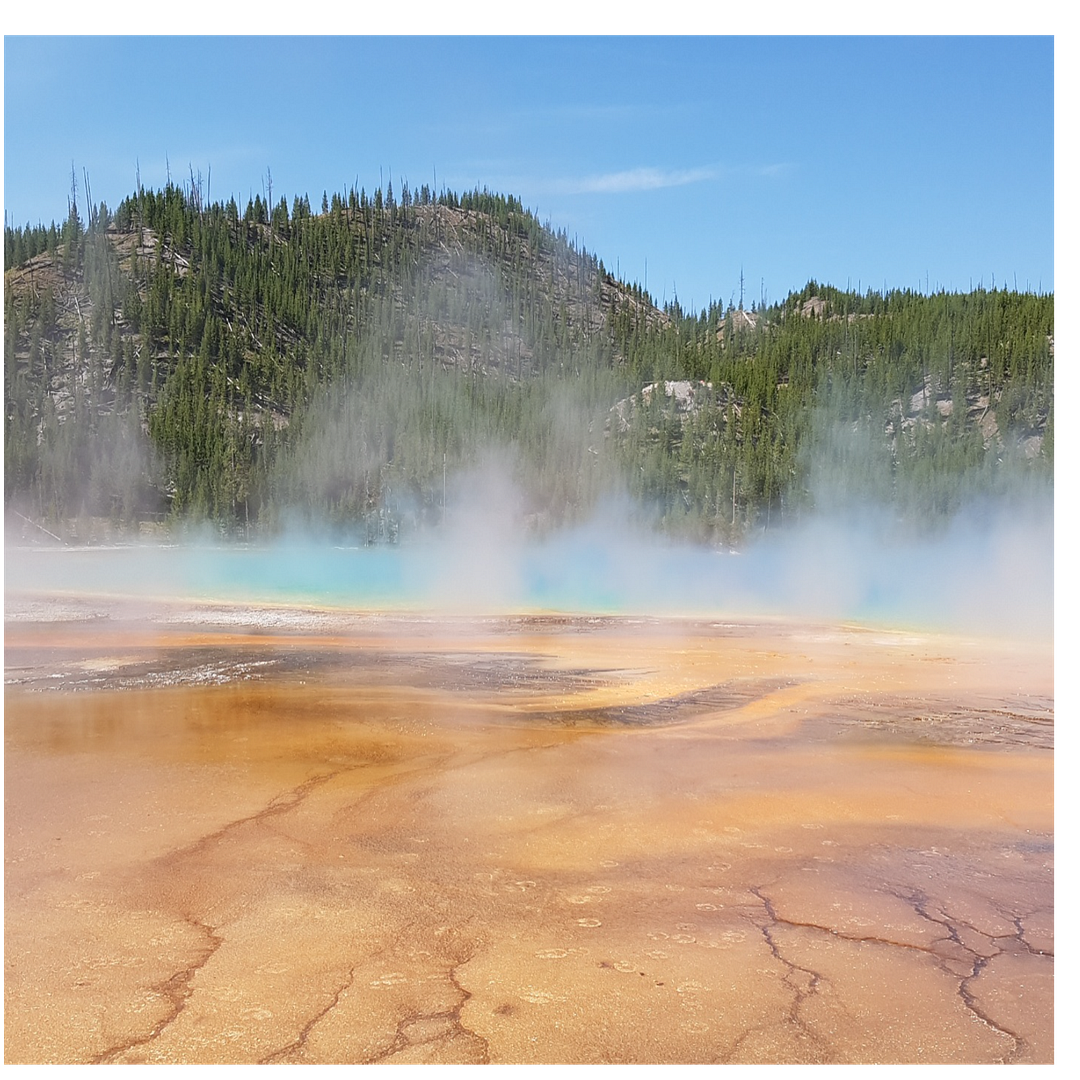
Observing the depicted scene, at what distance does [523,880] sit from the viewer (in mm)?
4566

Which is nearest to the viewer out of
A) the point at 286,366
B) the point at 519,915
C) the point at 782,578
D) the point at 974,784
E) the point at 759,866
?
the point at 519,915

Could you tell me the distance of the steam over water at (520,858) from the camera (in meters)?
3.18

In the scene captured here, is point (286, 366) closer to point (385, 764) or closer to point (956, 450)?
point (956, 450)

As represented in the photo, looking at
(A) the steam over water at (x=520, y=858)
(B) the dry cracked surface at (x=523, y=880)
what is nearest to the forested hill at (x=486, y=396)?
(A) the steam over water at (x=520, y=858)

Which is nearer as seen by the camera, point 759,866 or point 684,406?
point 759,866

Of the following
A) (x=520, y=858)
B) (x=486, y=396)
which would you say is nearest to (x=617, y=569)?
(x=520, y=858)

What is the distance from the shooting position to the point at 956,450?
52094 millimetres

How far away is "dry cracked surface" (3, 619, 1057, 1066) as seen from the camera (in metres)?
3.16

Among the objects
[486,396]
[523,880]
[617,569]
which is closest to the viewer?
[523,880]

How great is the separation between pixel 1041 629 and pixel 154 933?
52.5ft

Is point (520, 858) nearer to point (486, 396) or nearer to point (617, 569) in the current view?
point (617, 569)

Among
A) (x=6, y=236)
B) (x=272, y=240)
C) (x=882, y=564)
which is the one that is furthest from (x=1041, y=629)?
(x=272, y=240)

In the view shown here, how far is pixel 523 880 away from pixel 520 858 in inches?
12.0

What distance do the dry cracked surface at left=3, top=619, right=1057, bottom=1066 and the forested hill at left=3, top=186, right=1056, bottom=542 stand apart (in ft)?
100
